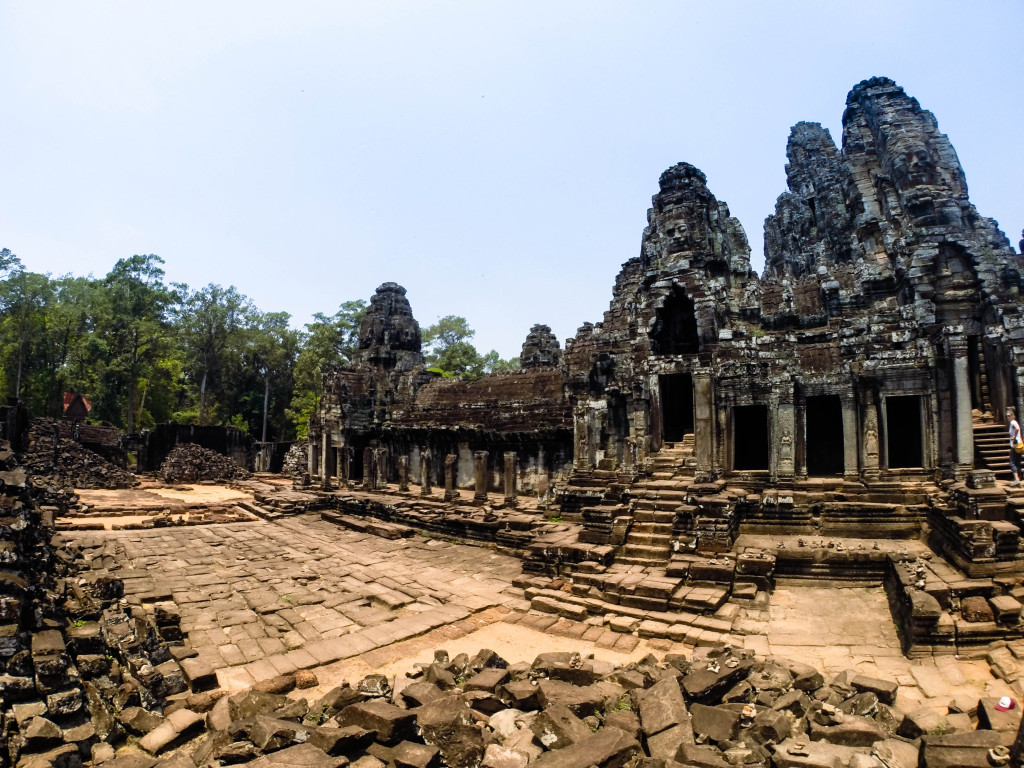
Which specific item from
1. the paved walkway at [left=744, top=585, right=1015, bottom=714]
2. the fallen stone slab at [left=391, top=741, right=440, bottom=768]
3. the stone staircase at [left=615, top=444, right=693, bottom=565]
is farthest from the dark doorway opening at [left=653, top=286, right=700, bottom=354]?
the fallen stone slab at [left=391, top=741, right=440, bottom=768]

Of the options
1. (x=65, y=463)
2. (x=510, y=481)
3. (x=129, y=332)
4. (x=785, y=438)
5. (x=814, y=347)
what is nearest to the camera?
(x=785, y=438)

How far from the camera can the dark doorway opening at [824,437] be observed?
1353 centimetres

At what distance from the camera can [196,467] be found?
97.9 feet

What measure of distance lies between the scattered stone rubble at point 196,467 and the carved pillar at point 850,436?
28.0 metres

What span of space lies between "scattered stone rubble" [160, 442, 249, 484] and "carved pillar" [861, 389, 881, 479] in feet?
93.0

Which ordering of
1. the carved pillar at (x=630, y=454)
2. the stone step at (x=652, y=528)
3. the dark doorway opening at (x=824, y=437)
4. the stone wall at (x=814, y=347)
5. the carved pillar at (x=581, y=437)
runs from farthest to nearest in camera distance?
1. the carved pillar at (x=581, y=437)
2. the dark doorway opening at (x=824, y=437)
3. the carved pillar at (x=630, y=454)
4. the stone wall at (x=814, y=347)
5. the stone step at (x=652, y=528)

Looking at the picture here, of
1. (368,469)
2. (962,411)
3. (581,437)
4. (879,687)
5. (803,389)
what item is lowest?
(879,687)

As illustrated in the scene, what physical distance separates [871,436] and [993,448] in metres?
2.42

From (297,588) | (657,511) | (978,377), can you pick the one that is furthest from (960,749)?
(978,377)

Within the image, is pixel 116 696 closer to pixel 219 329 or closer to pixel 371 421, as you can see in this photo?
pixel 371 421

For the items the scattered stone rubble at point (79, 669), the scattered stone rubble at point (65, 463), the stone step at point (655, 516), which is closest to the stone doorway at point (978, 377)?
the stone step at point (655, 516)

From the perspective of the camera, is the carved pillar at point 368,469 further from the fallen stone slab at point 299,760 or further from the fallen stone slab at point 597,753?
the fallen stone slab at point 597,753

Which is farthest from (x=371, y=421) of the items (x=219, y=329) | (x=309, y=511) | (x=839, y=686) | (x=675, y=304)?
(x=219, y=329)

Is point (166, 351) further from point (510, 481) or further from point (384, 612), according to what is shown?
point (384, 612)
